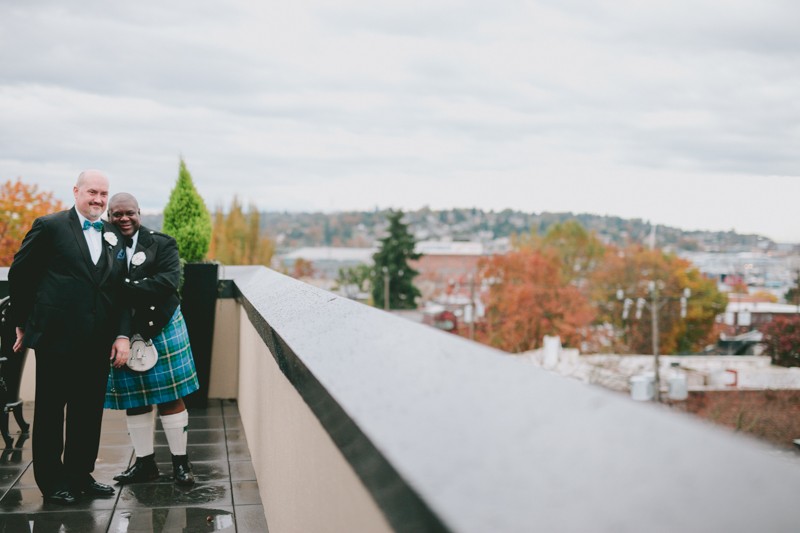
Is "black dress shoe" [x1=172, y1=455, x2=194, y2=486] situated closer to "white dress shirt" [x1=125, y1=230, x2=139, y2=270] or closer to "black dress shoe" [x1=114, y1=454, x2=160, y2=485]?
"black dress shoe" [x1=114, y1=454, x2=160, y2=485]

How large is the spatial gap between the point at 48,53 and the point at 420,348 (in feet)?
122

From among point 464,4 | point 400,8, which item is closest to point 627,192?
point 464,4

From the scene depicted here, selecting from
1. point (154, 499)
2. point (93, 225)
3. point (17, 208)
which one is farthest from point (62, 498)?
point (17, 208)

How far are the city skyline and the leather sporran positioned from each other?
6288 cm

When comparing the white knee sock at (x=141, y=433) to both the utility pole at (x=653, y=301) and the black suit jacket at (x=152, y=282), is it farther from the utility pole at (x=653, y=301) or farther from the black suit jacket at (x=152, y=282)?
the utility pole at (x=653, y=301)

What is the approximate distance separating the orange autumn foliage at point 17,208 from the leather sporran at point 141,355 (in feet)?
116

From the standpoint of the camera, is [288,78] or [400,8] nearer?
[400,8]

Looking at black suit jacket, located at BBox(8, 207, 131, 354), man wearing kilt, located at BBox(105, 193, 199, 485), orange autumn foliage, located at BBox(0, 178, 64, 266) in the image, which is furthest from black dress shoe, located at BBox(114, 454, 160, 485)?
orange autumn foliage, located at BBox(0, 178, 64, 266)

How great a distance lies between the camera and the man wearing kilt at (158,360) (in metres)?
4.89

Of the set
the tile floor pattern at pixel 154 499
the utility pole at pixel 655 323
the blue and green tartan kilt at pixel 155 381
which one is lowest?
the utility pole at pixel 655 323

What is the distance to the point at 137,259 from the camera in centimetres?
487

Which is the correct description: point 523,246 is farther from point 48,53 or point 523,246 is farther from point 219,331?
point 219,331

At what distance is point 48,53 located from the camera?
3512 centimetres

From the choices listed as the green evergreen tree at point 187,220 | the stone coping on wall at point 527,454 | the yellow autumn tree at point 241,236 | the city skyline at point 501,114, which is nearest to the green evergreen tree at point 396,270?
the city skyline at point 501,114
